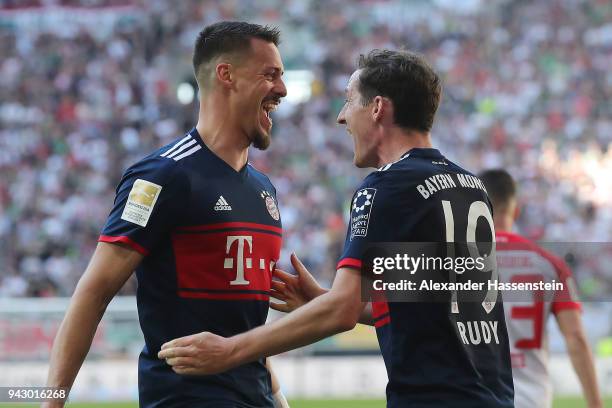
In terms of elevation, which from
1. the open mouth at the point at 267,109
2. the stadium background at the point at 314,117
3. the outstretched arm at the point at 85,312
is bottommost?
the outstretched arm at the point at 85,312

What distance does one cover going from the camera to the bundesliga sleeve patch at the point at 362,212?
352 centimetres

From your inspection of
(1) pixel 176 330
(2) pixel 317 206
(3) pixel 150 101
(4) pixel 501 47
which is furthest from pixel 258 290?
(4) pixel 501 47

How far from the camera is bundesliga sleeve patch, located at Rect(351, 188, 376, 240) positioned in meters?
3.52

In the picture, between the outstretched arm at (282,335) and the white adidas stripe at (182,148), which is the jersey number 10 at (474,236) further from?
the white adidas stripe at (182,148)

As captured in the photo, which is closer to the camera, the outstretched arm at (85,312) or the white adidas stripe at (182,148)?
the outstretched arm at (85,312)

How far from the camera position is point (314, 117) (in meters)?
21.5

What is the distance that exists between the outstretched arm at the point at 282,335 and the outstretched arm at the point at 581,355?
2.36 m

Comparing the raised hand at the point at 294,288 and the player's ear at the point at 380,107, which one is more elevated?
the player's ear at the point at 380,107

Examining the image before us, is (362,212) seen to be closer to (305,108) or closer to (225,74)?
(225,74)

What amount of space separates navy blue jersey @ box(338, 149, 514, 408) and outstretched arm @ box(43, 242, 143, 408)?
0.95 meters

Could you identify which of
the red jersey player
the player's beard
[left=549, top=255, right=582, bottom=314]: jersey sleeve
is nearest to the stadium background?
the red jersey player

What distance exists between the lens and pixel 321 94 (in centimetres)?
2222

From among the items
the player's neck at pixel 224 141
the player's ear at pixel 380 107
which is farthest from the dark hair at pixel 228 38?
the player's ear at pixel 380 107

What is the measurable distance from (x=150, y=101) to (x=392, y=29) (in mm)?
6078
